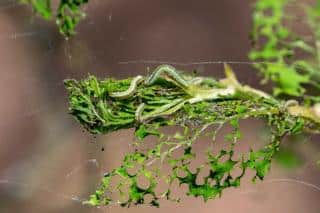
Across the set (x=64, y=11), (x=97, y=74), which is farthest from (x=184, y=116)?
(x=97, y=74)

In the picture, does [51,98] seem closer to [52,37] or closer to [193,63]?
[52,37]

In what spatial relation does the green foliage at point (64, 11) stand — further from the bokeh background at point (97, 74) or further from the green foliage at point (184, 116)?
the bokeh background at point (97, 74)

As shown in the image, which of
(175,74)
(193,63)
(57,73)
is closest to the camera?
(175,74)

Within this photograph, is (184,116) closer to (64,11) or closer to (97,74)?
(64,11)

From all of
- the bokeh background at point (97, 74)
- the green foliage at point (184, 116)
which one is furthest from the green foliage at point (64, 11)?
the bokeh background at point (97, 74)

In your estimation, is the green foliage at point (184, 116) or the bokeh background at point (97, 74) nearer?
the green foliage at point (184, 116)

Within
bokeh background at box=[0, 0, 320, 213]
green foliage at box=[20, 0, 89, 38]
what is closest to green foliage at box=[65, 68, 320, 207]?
green foliage at box=[20, 0, 89, 38]

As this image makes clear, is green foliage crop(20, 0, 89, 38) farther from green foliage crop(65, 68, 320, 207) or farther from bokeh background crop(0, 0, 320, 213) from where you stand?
bokeh background crop(0, 0, 320, 213)

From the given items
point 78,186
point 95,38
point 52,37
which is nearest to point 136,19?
point 95,38
